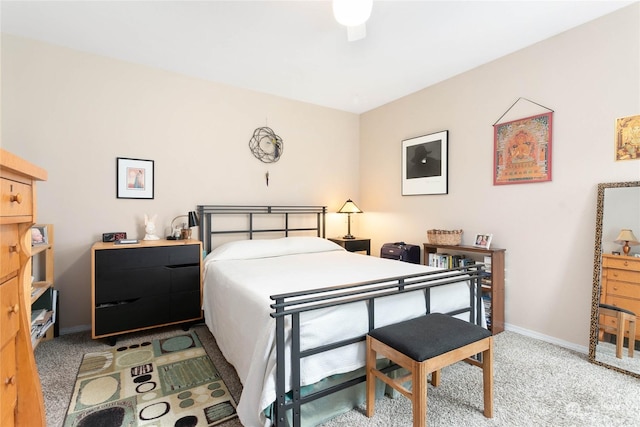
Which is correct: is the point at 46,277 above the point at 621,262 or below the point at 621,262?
below

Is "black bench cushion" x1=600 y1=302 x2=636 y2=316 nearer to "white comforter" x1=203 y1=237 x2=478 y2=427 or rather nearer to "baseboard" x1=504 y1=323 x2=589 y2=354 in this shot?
"baseboard" x1=504 y1=323 x2=589 y2=354

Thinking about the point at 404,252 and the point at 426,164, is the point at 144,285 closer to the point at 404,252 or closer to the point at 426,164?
the point at 404,252

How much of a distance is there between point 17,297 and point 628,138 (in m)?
3.62

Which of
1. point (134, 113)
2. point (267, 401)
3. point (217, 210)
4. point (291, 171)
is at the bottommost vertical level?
point (267, 401)

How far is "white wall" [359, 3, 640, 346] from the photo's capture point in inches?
92.3

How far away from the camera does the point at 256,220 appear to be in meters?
3.82

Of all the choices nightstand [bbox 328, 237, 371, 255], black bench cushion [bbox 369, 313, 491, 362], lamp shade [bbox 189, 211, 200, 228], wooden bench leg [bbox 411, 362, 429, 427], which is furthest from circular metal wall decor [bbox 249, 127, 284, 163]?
wooden bench leg [bbox 411, 362, 429, 427]

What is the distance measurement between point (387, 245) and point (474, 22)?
2431 mm

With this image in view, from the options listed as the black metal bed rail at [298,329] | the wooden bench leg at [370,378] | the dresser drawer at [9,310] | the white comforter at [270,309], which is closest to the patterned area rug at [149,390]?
the white comforter at [270,309]

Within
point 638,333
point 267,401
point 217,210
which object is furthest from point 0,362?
point 638,333

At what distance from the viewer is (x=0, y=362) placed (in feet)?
2.92

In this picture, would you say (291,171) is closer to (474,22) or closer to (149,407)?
(474,22)

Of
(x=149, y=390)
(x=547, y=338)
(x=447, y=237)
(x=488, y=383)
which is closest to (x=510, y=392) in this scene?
(x=488, y=383)

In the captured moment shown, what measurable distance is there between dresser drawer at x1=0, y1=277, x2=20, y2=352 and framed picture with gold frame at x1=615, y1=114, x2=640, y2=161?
3555 mm
